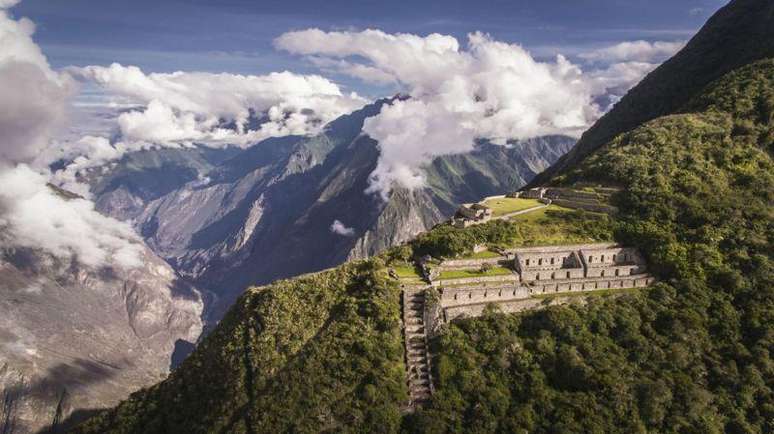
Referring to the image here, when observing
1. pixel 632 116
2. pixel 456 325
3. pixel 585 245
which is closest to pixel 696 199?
pixel 585 245

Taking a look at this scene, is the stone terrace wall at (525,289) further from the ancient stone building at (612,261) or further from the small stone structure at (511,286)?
the ancient stone building at (612,261)

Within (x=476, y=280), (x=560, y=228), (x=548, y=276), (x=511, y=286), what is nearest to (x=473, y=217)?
(x=560, y=228)

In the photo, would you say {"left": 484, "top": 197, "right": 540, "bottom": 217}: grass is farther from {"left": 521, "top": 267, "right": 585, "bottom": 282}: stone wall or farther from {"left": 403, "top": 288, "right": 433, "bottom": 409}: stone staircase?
{"left": 403, "top": 288, "right": 433, "bottom": 409}: stone staircase

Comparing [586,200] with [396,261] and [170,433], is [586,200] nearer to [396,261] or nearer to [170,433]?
[396,261]

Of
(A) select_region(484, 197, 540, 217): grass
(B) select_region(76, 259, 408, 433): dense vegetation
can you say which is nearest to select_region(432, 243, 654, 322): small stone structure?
(B) select_region(76, 259, 408, 433): dense vegetation

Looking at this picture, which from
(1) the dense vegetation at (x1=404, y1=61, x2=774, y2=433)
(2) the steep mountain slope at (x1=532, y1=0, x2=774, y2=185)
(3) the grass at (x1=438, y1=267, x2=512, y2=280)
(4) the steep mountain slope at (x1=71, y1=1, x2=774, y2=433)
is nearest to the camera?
(4) the steep mountain slope at (x1=71, y1=1, x2=774, y2=433)

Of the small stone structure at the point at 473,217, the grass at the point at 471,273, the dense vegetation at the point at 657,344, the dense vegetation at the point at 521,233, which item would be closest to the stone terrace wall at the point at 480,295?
the dense vegetation at the point at 657,344
